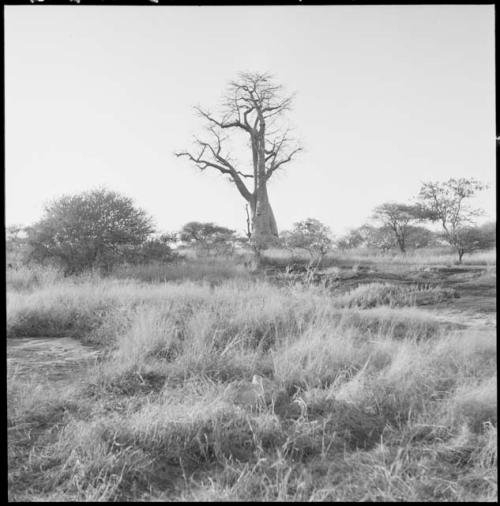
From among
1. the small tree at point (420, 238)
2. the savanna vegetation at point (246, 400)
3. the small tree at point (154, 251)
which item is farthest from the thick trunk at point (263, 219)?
the savanna vegetation at point (246, 400)

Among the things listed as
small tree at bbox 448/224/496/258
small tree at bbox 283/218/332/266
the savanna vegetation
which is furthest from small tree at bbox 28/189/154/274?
small tree at bbox 448/224/496/258

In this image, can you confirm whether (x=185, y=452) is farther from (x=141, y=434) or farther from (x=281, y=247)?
(x=281, y=247)

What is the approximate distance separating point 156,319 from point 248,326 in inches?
41.7

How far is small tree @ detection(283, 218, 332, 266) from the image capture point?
48.1ft

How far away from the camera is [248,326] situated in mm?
5301

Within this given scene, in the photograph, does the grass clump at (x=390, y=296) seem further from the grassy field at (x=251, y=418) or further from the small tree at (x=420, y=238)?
the small tree at (x=420, y=238)

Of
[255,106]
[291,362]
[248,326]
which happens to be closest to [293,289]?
[248,326]

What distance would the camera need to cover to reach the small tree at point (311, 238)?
48.1 feet

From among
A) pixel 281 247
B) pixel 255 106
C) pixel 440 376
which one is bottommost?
pixel 440 376

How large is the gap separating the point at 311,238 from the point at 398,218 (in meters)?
7.60

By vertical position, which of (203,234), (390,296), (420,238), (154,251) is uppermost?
(203,234)

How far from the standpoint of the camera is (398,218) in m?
21.2

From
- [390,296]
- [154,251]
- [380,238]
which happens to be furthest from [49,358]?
[380,238]

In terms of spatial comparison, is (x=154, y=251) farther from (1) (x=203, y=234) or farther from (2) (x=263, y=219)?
(1) (x=203, y=234)
